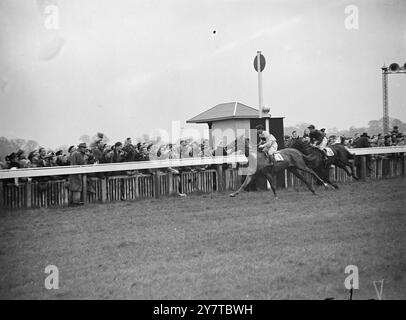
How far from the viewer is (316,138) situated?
13.0m

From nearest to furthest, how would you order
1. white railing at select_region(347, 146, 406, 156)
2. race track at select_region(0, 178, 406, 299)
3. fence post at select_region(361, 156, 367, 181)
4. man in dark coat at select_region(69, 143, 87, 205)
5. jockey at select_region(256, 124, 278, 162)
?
race track at select_region(0, 178, 406, 299) < man in dark coat at select_region(69, 143, 87, 205) < jockey at select_region(256, 124, 278, 162) < white railing at select_region(347, 146, 406, 156) < fence post at select_region(361, 156, 367, 181)

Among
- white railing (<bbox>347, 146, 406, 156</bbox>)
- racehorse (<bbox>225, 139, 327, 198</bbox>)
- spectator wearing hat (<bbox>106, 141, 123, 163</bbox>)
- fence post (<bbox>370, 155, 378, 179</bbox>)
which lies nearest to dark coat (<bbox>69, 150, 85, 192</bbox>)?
spectator wearing hat (<bbox>106, 141, 123, 163</bbox>)

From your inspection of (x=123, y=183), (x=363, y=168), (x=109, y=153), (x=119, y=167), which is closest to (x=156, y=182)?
(x=123, y=183)

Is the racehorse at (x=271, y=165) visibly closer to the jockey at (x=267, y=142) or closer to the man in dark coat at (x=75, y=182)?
the jockey at (x=267, y=142)

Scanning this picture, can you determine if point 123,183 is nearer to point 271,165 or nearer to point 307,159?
point 271,165

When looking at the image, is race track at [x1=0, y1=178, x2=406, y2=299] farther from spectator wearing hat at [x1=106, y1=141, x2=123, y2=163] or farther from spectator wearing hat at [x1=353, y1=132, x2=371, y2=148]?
spectator wearing hat at [x1=353, y1=132, x2=371, y2=148]

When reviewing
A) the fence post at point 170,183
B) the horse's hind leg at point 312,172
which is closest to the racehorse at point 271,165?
the horse's hind leg at point 312,172

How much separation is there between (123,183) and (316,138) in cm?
497

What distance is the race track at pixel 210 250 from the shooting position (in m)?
5.05

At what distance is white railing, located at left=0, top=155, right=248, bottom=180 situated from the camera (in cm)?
1008

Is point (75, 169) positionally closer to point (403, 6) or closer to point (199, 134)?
point (199, 134)

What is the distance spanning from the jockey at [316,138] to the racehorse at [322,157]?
118mm

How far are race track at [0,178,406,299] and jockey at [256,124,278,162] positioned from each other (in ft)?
5.72

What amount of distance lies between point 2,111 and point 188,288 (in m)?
3.71
